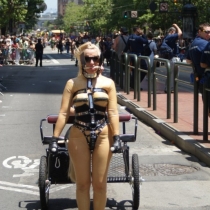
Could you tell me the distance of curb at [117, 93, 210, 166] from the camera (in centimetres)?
987

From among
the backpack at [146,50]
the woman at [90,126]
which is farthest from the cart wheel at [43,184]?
the backpack at [146,50]

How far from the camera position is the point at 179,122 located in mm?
12523

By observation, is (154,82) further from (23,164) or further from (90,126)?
(90,126)

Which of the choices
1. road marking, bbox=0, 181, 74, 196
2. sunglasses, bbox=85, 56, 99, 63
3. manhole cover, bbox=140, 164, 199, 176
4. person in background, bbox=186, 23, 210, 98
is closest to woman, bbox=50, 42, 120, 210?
sunglasses, bbox=85, 56, 99, 63

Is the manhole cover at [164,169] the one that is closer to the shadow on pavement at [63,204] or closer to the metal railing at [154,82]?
the metal railing at [154,82]

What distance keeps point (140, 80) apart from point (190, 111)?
14.7ft

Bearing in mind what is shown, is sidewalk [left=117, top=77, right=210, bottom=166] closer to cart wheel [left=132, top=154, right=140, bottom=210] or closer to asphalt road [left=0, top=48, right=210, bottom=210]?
asphalt road [left=0, top=48, right=210, bottom=210]

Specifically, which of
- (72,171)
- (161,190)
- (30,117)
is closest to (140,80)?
(30,117)

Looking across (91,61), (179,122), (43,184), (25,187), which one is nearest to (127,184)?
(25,187)

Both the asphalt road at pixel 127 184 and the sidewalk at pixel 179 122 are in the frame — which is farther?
the sidewalk at pixel 179 122

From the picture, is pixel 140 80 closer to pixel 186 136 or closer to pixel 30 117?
pixel 30 117

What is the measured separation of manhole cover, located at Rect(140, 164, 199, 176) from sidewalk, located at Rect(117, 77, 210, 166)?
36 cm

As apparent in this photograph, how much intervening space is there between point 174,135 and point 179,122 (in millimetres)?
1181

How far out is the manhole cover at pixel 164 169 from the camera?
9.09 metres
